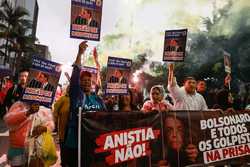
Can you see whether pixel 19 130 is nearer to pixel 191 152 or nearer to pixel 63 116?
pixel 63 116

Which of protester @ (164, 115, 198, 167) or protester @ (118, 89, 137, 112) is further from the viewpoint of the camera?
protester @ (118, 89, 137, 112)

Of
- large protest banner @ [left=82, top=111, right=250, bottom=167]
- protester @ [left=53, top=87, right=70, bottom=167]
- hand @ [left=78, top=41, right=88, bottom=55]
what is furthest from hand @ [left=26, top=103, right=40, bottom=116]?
hand @ [left=78, top=41, right=88, bottom=55]

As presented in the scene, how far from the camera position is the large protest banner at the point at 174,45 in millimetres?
7684

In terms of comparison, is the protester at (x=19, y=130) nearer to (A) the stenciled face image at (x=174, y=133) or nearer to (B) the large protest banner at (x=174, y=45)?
(A) the stenciled face image at (x=174, y=133)

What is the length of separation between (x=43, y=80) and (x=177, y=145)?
223 centimetres

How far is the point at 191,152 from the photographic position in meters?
6.45

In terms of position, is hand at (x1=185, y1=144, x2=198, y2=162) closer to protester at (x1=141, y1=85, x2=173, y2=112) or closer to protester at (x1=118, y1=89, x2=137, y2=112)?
protester at (x1=141, y1=85, x2=173, y2=112)

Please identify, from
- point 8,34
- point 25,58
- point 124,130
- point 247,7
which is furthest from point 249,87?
point 25,58

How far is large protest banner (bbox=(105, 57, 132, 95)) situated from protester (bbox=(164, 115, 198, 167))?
7.04ft

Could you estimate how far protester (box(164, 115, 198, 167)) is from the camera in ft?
20.2

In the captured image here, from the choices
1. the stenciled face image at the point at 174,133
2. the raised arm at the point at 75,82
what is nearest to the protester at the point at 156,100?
the stenciled face image at the point at 174,133

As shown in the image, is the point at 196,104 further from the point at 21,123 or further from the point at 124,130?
the point at 21,123

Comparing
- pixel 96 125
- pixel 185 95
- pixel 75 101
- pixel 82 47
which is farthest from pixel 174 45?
pixel 75 101

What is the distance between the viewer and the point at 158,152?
19.8 ft
